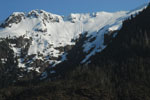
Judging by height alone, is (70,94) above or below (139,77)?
below

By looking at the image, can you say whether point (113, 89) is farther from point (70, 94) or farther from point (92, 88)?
point (70, 94)

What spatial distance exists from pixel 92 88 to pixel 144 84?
Result: 42614mm

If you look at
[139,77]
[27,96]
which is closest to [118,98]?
[139,77]

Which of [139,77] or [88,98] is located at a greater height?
[139,77]

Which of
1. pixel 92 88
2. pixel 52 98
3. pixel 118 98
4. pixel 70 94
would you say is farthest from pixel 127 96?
pixel 52 98

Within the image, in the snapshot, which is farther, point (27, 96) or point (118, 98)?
point (27, 96)

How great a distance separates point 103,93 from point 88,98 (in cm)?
1353

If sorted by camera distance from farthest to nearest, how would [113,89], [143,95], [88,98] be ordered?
[113,89] < [88,98] < [143,95]

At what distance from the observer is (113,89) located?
190 m

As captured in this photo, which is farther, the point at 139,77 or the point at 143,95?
the point at 139,77

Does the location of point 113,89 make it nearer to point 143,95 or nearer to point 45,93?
point 143,95

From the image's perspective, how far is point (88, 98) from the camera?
179m

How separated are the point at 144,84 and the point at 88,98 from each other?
4694cm

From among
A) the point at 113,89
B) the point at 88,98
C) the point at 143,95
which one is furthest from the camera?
the point at 113,89
